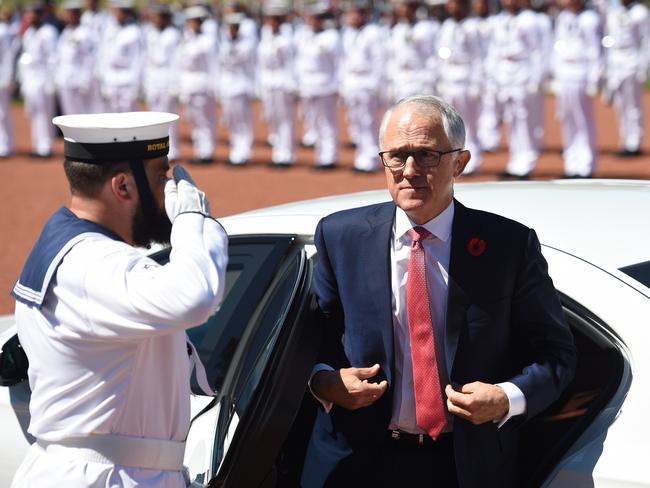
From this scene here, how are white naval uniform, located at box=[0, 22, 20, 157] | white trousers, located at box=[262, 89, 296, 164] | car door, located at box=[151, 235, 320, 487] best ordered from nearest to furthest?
1. car door, located at box=[151, 235, 320, 487]
2. white trousers, located at box=[262, 89, 296, 164]
3. white naval uniform, located at box=[0, 22, 20, 157]

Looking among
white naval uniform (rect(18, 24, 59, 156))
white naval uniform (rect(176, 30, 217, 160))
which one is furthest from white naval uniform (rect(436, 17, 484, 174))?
white naval uniform (rect(18, 24, 59, 156))

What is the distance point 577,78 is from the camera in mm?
13930

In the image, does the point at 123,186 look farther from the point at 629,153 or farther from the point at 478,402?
the point at 629,153

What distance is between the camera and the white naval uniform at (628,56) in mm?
14984

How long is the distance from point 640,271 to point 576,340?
320 millimetres

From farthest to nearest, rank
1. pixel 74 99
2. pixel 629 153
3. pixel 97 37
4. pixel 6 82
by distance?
1. pixel 97 37
2. pixel 6 82
3. pixel 74 99
4. pixel 629 153

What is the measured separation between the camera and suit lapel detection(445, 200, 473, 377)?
2.90m

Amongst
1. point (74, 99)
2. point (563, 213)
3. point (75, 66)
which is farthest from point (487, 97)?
point (563, 213)

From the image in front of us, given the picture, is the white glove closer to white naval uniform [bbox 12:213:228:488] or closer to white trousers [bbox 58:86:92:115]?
white naval uniform [bbox 12:213:228:488]

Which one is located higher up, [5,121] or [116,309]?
[116,309]

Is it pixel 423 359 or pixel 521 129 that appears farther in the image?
pixel 521 129

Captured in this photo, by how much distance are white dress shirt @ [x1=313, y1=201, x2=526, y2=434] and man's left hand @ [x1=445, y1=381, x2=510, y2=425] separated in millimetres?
138

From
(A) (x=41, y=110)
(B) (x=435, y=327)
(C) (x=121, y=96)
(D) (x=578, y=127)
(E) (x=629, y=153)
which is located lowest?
(E) (x=629, y=153)

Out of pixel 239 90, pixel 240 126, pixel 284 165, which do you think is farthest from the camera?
pixel 240 126
